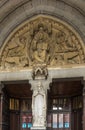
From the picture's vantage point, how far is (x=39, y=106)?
1128 centimetres

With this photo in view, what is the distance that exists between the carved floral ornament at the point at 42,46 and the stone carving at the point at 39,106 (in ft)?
2.82

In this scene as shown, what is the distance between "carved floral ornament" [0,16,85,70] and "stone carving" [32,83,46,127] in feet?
2.82

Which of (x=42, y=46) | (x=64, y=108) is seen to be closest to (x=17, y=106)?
(x=64, y=108)

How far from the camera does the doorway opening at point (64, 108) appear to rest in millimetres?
12242

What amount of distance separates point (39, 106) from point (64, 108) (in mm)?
1777

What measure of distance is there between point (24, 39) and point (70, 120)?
3.27 metres

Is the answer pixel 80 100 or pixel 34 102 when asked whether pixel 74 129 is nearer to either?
pixel 80 100

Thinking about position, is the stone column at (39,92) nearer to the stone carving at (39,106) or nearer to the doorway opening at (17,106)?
the stone carving at (39,106)

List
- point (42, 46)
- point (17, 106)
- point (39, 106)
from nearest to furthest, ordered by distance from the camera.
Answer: point (39, 106)
point (42, 46)
point (17, 106)

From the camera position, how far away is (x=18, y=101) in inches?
517

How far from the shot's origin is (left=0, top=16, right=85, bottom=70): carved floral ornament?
37.4ft

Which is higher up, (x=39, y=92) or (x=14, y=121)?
(x=39, y=92)

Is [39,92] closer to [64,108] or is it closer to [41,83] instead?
[41,83]

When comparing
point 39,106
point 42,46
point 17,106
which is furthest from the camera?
point 17,106
